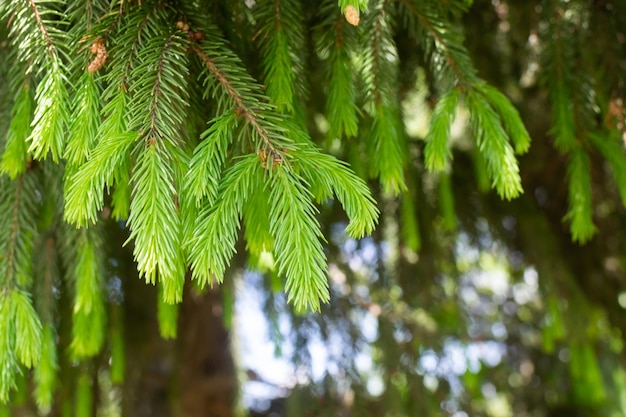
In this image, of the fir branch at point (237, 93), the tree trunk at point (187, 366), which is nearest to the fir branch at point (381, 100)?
the fir branch at point (237, 93)


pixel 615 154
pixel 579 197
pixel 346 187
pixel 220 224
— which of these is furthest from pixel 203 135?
pixel 615 154

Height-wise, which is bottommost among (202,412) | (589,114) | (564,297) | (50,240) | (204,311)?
(202,412)

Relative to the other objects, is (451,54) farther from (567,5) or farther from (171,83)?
(171,83)

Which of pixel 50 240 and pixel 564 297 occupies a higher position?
pixel 50 240

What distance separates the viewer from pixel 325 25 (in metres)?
1.57

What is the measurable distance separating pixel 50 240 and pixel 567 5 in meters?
1.78

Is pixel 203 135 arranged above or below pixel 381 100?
above

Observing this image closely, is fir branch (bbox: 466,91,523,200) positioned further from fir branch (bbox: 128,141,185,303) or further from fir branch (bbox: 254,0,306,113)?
fir branch (bbox: 128,141,185,303)

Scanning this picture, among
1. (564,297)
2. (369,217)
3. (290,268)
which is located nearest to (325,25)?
(369,217)

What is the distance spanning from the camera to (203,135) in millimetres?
1123

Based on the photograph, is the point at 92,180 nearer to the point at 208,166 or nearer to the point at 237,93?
the point at 208,166

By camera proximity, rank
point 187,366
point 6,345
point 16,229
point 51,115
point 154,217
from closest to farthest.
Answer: point 154,217, point 51,115, point 6,345, point 16,229, point 187,366

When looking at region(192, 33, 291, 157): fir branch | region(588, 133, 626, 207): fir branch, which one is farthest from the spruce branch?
region(588, 133, 626, 207): fir branch

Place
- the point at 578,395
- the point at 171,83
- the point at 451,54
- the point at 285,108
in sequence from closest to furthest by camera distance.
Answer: the point at 171,83
the point at 285,108
the point at 451,54
the point at 578,395
